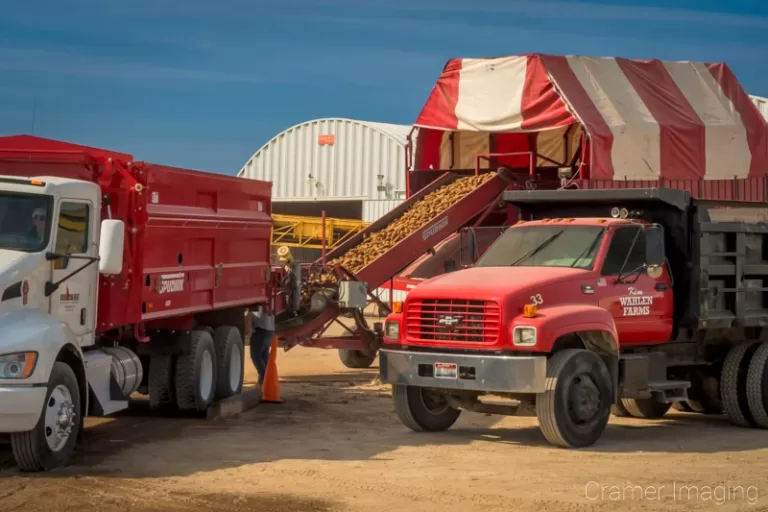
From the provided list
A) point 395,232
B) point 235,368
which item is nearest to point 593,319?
point 235,368

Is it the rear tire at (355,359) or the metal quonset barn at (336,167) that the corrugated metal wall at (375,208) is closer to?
the metal quonset barn at (336,167)

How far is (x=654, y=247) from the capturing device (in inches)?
532

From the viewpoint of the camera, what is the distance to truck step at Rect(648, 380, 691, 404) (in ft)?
44.9

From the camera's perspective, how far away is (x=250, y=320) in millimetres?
17438

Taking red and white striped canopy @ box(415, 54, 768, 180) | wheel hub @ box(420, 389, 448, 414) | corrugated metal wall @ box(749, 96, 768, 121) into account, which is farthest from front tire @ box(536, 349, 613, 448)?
corrugated metal wall @ box(749, 96, 768, 121)

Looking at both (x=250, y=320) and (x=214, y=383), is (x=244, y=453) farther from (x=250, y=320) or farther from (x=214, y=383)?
(x=250, y=320)

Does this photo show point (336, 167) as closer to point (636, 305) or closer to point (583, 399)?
point (636, 305)

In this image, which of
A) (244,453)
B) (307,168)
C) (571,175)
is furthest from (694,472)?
(307,168)

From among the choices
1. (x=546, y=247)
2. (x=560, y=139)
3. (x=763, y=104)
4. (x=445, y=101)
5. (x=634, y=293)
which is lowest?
(x=634, y=293)

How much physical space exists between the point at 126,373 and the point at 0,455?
73.1 inches

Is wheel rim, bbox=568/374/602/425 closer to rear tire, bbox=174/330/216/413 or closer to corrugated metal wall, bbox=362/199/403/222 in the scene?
rear tire, bbox=174/330/216/413

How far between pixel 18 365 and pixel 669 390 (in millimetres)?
7017

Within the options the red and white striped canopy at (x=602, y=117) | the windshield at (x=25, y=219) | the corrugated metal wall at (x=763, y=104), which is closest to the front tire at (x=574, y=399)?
the windshield at (x=25, y=219)

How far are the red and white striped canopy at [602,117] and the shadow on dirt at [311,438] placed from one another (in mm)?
8341
